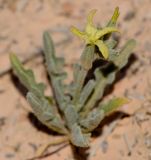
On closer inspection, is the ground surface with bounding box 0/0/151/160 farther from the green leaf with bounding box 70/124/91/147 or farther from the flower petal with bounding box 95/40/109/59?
the flower petal with bounding box 95/40/109/59

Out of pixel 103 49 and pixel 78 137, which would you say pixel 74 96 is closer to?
pixel 78 137

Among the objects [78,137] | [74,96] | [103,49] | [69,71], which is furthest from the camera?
[69,71]

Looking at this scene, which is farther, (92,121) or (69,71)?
(69,71)

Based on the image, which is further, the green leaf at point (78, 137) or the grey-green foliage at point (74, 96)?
the grey-green foliage at point (74, 96)

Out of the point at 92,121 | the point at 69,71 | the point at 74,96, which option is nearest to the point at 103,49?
the point at 92,121

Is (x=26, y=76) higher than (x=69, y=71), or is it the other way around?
(x=26, y=76)

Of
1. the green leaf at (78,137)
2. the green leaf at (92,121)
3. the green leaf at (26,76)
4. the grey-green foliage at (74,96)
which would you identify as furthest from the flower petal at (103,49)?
the green leaf at (26,76)

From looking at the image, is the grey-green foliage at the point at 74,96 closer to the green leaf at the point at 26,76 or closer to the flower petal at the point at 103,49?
the green leaf at the point at 26,76
